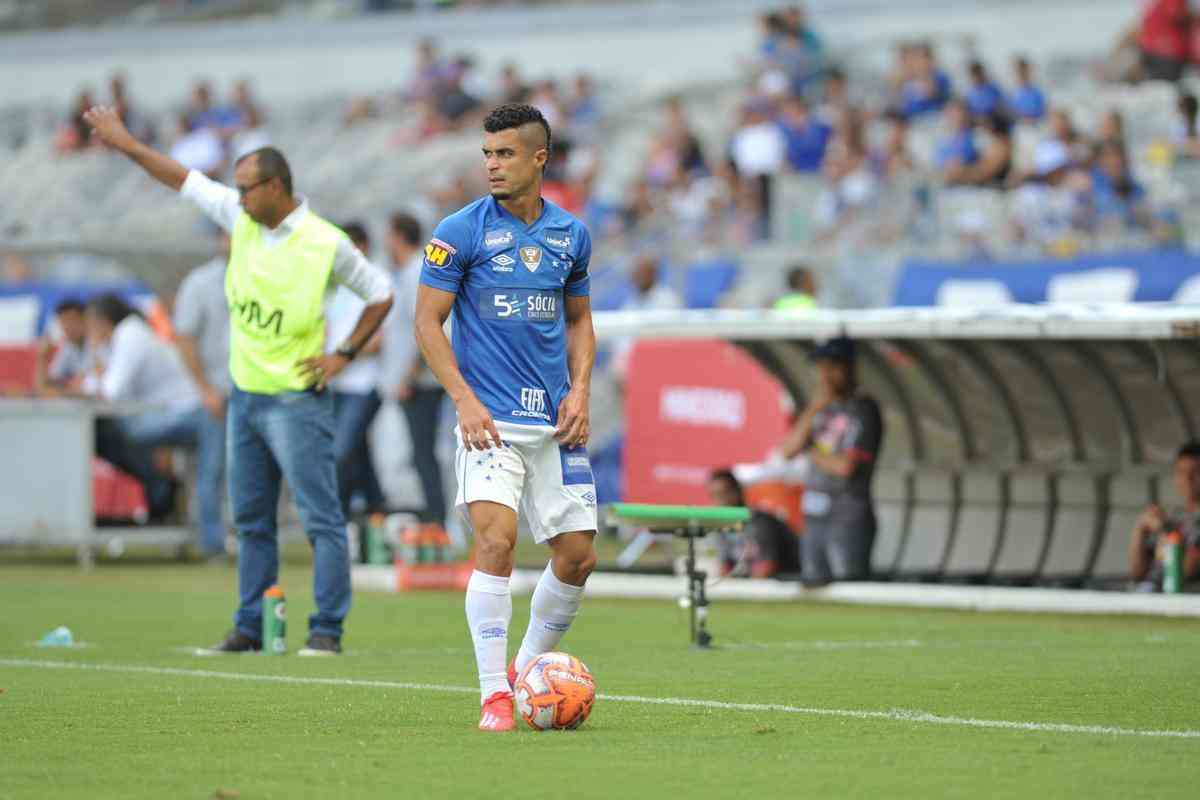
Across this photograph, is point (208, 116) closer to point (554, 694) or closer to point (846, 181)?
point (846, 181)

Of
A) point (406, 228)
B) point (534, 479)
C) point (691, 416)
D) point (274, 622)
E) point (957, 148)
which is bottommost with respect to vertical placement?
point (274, 622)

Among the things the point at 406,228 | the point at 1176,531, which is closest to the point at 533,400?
the point at 1176,531

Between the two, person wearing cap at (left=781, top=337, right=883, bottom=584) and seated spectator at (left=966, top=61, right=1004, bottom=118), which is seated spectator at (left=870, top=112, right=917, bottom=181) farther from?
person wearing cap at (left=781, top=337, right=883, bottom=584)

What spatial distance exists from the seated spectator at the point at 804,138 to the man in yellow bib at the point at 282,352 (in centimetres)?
1550

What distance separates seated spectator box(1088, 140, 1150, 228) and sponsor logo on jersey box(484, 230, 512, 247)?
13.7 metres

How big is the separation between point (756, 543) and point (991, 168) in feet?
27.5

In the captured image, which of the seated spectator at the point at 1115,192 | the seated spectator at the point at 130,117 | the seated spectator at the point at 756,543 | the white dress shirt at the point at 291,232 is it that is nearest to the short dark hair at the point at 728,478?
the seated spectator at the point at 756,543

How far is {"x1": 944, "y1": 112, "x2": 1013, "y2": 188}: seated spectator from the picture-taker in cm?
2378

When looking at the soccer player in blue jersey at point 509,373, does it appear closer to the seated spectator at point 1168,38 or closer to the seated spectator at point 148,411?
the seated spectator at point 148,411

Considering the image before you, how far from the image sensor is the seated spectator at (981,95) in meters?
25.5

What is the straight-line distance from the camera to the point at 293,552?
21.8 m

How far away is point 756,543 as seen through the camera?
16875mm

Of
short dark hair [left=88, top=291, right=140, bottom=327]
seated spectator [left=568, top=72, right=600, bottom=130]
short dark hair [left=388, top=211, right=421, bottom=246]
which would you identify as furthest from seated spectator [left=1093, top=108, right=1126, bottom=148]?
seated spectator [left=568, top=72, right=600, bottom=130]

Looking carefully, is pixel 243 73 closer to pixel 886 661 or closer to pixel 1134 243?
pixel 1134 243
